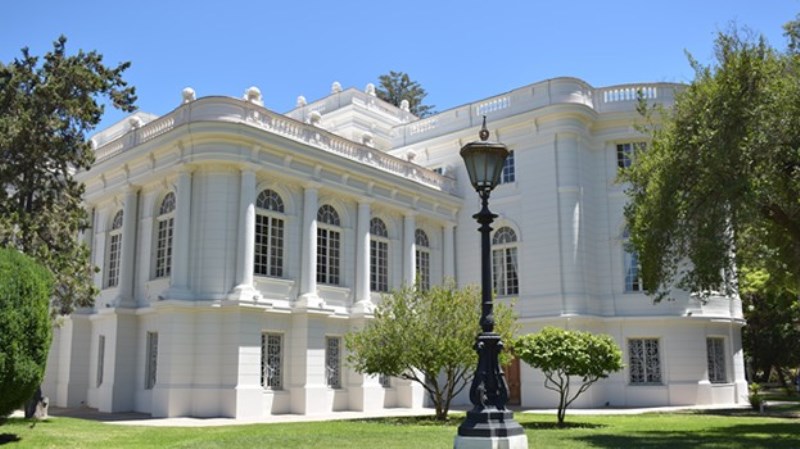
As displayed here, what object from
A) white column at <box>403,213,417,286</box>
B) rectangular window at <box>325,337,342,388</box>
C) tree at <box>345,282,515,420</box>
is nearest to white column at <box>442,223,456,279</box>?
white column at <box>403,213,417,286</box>

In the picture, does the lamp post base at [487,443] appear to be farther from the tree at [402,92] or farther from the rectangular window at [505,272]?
the tree at [402,92]

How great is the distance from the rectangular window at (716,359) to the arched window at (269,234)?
54.0 feet

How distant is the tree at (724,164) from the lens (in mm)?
15375

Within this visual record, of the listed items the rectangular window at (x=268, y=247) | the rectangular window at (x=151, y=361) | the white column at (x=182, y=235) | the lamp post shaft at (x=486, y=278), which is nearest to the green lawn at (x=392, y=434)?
the rectangular window at (x=151, y=361)

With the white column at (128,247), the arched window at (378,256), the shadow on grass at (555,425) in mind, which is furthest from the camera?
the arched window at (378,256)

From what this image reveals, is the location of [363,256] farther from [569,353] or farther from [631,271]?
[631,271]

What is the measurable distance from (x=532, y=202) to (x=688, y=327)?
24.5 feet

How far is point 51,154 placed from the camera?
64.7 feet

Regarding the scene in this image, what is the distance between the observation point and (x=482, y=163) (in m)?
10.4

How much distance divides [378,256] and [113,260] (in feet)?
31.5

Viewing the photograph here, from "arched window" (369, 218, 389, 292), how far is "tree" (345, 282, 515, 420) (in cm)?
721

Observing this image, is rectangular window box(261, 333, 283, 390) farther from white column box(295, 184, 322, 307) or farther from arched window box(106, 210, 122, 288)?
arched window box(106, 210, 122, 288)

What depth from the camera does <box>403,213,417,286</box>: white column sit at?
92.4ft

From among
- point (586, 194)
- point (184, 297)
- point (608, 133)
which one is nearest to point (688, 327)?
point (586, 194)
